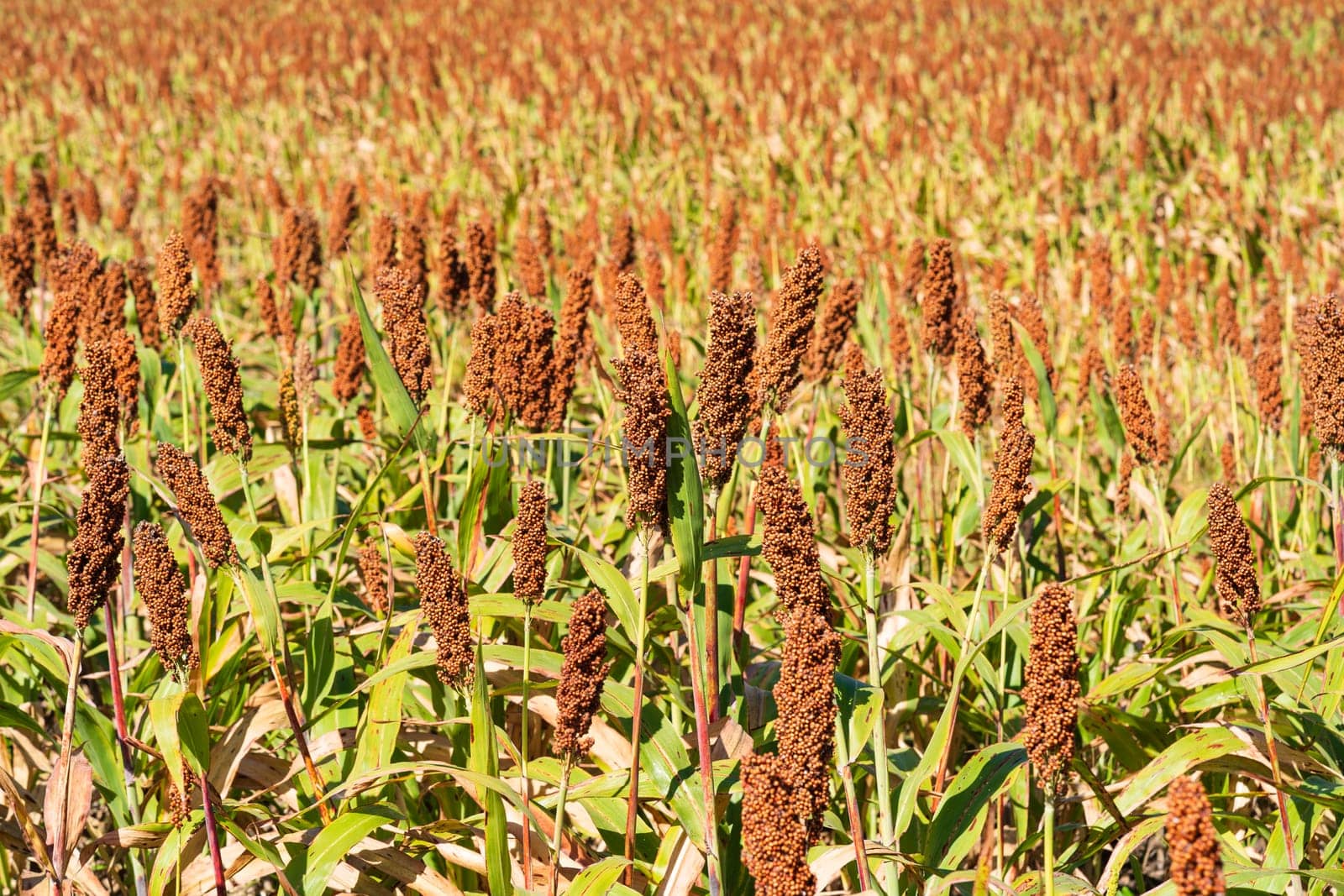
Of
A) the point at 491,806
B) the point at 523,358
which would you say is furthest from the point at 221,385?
the point at 491,806

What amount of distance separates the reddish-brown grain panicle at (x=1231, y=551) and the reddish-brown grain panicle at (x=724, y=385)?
2.44 ft

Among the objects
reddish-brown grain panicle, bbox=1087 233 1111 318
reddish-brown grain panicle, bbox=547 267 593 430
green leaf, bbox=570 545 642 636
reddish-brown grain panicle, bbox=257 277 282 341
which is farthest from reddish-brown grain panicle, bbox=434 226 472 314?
reddish-brown grain panicle, bbox=1087 233 1111 318

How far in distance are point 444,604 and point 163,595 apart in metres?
0.43

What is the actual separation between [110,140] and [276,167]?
279 cm

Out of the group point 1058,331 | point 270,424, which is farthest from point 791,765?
point 1058,331

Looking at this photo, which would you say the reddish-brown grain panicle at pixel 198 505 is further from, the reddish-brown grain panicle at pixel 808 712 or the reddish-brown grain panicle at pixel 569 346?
the reddish-brown grain panicle at pixel 808 712

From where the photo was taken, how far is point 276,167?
13055 mm

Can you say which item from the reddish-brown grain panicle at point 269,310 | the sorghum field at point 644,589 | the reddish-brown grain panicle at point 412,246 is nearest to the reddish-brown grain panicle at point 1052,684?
the sorghum field at point 644,589

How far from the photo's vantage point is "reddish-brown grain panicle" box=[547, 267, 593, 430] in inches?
113

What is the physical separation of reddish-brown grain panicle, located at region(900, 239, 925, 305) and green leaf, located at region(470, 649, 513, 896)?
255 centimetres

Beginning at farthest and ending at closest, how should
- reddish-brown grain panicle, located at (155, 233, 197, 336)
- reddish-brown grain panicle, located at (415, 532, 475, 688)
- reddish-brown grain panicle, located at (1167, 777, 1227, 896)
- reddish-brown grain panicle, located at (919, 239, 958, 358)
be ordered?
reddish-brown grain panicle, located at (919, 239, 958, 358) → reddish-brown grain panicle, located at (155, 233, 197, 336) → reddish-brown grain panicle, located at (415, 532, 475, 688) → reddish-brown grain panicle, located at (1167, 777, 1227, 896)

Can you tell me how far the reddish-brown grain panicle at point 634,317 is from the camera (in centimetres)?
231

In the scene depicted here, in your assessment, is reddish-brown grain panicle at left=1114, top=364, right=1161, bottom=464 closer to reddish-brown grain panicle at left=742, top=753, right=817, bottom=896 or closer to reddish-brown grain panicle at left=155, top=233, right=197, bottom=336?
reddish-brown grain panicle at left=742, top=753, right=817, bottom=896

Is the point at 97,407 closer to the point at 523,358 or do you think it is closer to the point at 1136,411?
the point at 523,358
